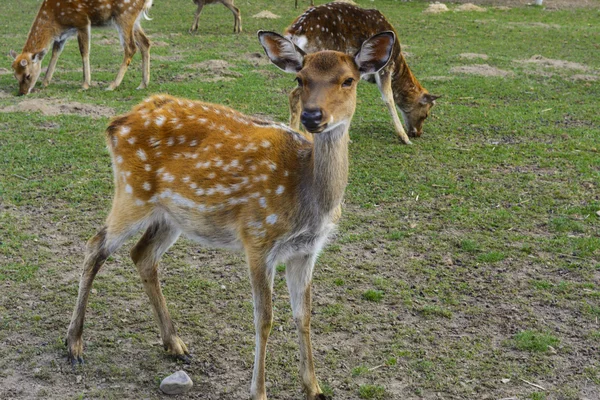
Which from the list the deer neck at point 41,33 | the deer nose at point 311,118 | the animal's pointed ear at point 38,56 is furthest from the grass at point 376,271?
the deer nose at point 311,118

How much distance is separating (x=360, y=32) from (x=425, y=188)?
7.75ft

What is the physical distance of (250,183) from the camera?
3891 mm

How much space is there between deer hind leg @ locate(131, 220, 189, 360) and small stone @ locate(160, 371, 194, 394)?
0.95 feet

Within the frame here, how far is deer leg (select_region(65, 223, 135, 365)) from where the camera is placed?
160 inches

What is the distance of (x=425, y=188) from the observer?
688 cm

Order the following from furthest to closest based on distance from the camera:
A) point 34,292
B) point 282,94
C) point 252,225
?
1. point 282,94
2. point 34,292
3. point 252,225

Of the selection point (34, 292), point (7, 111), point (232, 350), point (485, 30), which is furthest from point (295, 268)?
point (485, 30)

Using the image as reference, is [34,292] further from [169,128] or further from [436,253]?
[436,253]

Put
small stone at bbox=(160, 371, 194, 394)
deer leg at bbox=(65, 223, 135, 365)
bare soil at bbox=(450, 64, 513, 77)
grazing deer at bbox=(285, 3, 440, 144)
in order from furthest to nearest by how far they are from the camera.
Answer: bare soil at bbox=(450, 64, 513, 77) < grazing deer at bbox=(285, 3, 440, 144) < deer leg at bbox=(65, 223, 135, 365) < small stone at bbox=(160, 371, 194, 394)

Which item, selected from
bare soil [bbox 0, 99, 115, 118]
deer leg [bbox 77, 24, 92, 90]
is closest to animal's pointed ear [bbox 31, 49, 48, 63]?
deer leg [bbox 77, 24, 92, 90]

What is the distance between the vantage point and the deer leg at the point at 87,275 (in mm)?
4074

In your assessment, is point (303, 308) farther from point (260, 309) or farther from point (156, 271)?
point (156, 271)

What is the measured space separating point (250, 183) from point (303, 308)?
0.73 m

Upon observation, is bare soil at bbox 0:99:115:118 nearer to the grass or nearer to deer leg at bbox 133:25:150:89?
the grass
